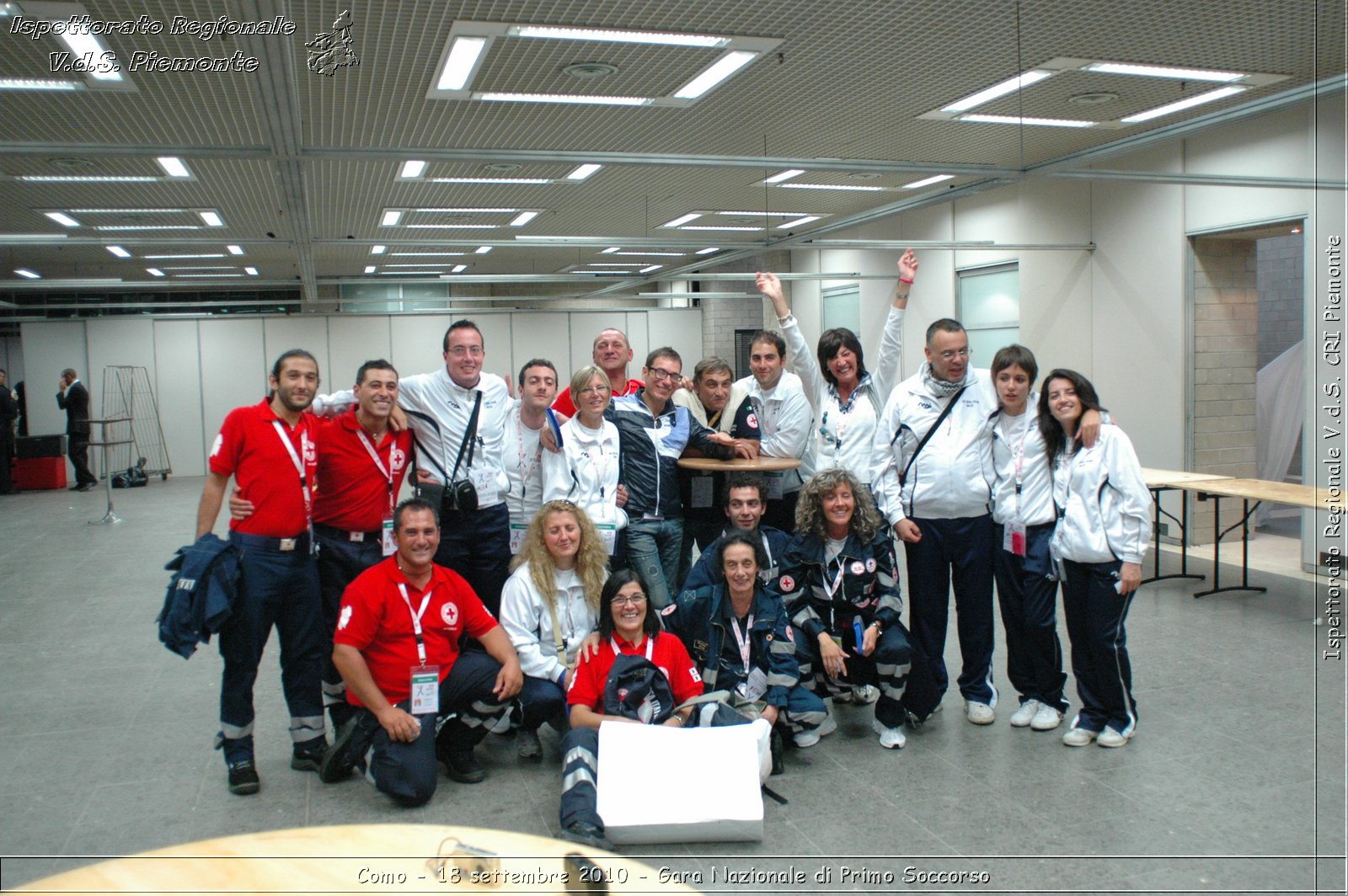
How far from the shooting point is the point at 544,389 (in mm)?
4117

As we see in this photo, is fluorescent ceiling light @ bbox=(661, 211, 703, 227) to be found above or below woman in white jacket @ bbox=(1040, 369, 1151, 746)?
above

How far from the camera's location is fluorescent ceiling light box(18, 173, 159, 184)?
23.4ft

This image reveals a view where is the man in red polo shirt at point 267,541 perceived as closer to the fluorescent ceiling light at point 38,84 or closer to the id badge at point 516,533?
the id badge at point 516,533

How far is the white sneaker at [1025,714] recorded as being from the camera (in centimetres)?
396

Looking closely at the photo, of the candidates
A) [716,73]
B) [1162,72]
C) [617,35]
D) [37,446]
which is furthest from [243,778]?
[37,446]

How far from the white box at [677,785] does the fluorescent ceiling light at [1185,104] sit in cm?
508

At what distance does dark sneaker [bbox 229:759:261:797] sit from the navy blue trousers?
8.42 ft

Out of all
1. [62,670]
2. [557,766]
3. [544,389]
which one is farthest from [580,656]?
[62,670]

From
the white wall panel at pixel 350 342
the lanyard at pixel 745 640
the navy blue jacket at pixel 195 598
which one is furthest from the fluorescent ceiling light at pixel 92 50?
the white wall panel at pixel 350 342

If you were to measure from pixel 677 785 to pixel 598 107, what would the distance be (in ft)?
13.5

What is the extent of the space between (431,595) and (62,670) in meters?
2.87

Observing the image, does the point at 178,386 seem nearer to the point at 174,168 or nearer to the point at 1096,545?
the point at 174,168

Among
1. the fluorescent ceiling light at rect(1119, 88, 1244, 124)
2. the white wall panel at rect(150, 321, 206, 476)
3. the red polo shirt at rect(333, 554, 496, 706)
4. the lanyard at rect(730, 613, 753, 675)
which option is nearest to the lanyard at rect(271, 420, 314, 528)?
the red polo shirt at rect(333, 554, 496, 706)

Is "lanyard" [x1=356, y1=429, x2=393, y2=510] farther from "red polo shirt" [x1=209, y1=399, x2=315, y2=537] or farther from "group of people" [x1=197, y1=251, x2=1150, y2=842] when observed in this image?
"red polo shirt" [x1=209, y1=399, x2=315, y2=537]
